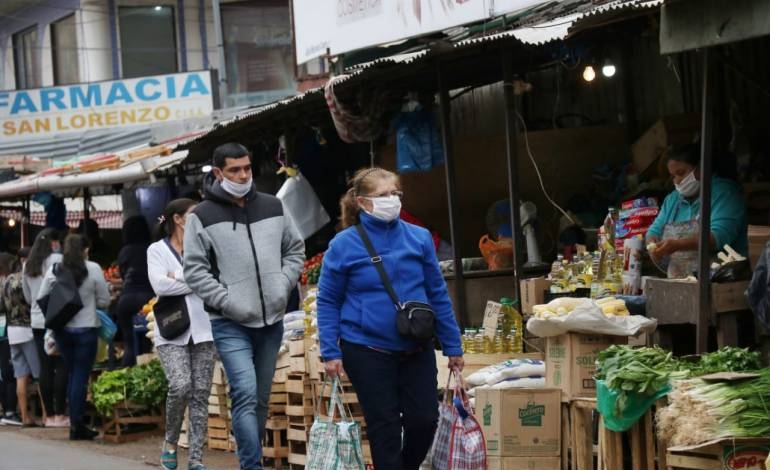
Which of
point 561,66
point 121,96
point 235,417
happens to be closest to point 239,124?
point 561,66

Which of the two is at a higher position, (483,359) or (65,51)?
(65,51)

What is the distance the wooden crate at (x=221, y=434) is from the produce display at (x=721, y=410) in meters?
5.84

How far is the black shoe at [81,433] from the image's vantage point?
13.6 metres

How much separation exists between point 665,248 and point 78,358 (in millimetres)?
6716

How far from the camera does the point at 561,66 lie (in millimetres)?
12656

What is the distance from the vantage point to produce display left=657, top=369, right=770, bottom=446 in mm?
6848

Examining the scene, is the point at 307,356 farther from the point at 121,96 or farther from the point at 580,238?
the point at 121,96

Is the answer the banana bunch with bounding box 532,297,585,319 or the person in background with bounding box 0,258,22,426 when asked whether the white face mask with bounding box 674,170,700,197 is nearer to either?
the banana bunch with bounding box 532,297,585,319

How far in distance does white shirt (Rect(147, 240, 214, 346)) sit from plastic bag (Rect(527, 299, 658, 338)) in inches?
104

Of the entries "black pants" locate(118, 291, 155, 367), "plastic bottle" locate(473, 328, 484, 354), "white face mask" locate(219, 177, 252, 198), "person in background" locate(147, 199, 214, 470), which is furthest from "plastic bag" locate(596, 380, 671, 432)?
"black pants" locate(118, 291, 155, 367)

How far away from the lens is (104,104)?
27203 mm

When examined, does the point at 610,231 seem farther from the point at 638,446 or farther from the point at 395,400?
the point at 395,400

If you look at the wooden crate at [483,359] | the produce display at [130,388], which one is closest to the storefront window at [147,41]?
the produce display at [130,388]

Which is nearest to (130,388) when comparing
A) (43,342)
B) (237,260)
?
(43,342)
